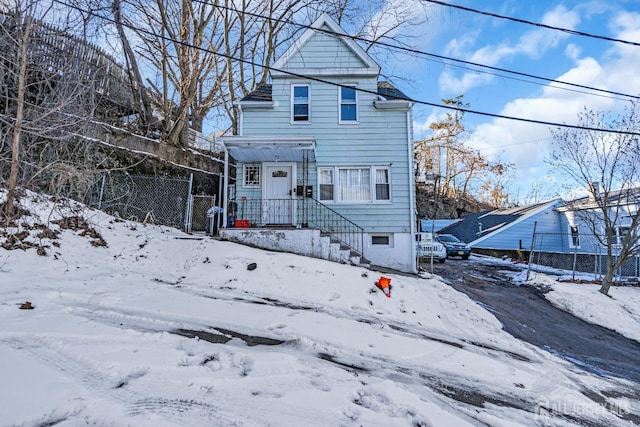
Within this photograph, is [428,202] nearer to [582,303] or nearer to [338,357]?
[582,303]

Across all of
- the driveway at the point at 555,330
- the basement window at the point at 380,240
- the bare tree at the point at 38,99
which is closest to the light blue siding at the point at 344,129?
the basement window at the point at 380,240

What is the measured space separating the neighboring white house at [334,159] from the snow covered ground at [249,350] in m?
2.98

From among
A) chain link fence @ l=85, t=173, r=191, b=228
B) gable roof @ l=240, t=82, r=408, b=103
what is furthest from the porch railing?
gable roof @ l=240, t=82, r=408, b=103

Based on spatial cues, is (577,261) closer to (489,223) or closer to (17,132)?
(489,223)

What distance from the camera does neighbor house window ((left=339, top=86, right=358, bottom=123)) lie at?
36.2ft

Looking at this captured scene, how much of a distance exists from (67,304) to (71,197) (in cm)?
615

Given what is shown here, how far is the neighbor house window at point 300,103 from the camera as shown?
36.4 ft

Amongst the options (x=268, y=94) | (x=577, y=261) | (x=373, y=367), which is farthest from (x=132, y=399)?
(x=577, y=261)

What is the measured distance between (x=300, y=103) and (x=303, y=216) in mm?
4017

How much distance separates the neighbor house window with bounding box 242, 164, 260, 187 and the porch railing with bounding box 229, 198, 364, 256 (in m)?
0.64

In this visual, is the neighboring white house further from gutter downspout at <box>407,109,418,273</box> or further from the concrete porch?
the concrete porch

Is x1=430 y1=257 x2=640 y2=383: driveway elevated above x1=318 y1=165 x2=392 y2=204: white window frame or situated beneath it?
situated beneath

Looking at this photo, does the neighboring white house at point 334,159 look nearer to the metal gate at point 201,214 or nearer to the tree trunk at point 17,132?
the metal gate at point 201,214

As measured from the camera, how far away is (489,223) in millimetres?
23766
